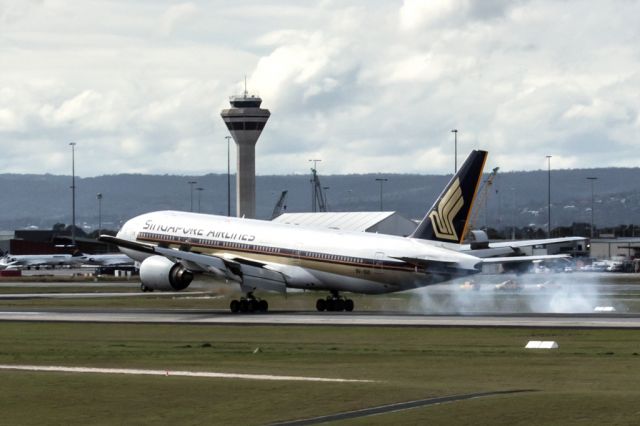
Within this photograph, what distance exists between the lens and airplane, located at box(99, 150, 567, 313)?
73.9 m

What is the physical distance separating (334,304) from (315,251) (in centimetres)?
378

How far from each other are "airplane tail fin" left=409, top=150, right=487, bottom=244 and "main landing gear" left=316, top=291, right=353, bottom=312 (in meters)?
7.94

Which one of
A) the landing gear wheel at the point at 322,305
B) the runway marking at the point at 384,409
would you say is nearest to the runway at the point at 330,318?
the landing gear wheel at the point at 322,305

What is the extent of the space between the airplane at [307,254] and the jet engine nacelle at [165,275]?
6cm

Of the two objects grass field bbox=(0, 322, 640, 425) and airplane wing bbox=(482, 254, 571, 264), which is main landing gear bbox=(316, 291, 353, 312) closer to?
airplane wing bbox=(482, 254, 571, 264)

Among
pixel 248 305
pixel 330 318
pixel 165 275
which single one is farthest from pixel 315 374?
pixel 165 275

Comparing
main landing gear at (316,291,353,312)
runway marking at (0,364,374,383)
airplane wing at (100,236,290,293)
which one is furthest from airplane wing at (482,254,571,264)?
runway marking at (0,364,374,383)

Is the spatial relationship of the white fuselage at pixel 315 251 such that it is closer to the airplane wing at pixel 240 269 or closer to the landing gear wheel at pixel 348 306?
the airplane wing at pixel 240 269

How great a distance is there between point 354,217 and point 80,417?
472 ft

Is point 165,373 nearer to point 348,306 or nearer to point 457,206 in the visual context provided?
point 457,206

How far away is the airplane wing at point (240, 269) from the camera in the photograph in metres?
77.1

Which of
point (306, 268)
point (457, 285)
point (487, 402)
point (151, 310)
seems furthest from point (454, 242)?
point (487, 402)

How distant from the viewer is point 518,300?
87688 millimetres

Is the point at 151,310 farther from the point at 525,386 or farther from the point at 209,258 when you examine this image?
the point at 525,386
